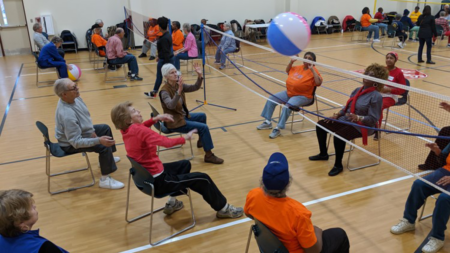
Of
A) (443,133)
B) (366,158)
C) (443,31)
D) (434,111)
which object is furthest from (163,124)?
(443,31)

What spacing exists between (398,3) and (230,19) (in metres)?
9.87

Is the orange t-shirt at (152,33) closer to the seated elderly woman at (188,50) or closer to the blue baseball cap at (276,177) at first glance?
the seated elderly woman at (188,50)

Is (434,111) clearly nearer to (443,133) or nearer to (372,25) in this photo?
(443,133)

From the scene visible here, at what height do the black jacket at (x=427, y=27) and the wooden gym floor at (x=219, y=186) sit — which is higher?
the black jacket at (x=427, y=27)

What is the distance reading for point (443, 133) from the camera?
167 inches

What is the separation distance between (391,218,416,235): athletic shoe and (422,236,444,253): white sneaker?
0.85 ft

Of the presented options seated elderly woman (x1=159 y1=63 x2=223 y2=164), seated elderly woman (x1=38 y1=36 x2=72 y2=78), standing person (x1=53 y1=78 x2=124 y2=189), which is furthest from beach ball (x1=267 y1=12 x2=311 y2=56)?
seated elderly woman (x1=38 y1=36 x2=72 y2=78)

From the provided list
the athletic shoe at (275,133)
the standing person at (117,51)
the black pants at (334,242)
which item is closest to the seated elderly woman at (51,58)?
the standing person at (117,51)

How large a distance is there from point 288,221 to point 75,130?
2884mm

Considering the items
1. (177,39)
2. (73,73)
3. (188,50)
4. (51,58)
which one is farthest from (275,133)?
(73,73)

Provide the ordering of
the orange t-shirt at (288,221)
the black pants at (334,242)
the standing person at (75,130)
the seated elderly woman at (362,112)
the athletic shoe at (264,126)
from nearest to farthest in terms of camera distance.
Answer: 1. the orange t-shirt at (288,221)
2. the black pants at (334,242)
3. the standing person at (75,130)
4. the seated elderly woman at (362,112)
5. the athletic shoe at (264,126)

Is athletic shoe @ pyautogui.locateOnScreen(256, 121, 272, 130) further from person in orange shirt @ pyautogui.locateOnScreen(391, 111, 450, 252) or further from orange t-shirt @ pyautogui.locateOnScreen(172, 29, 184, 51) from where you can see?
orange t-shirt @ pyautogui.locateOnScreen(172, 29, 184, 51)

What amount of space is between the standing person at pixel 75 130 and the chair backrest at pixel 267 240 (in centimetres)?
218

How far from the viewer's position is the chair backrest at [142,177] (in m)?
3.34
